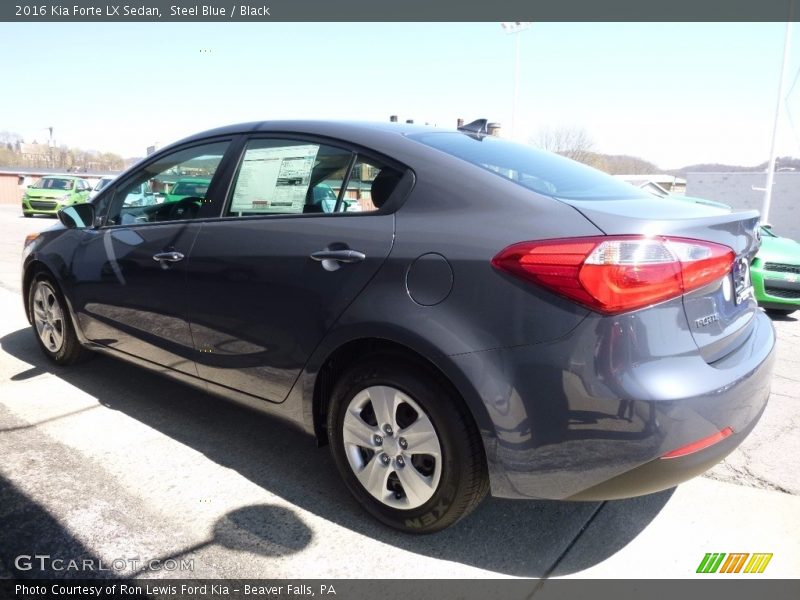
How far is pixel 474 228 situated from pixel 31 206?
2570 cm

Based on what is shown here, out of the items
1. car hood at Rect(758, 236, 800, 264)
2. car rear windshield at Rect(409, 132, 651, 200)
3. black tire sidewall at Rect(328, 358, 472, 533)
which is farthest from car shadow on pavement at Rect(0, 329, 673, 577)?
car hood at Rect(758, 236, 800, 264)

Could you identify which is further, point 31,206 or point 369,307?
point 31,206

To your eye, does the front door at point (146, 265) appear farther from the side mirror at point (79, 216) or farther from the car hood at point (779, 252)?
the car hood at point (779, 252)

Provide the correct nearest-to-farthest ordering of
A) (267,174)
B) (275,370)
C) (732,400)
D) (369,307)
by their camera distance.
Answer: (732,400) < (369,307) < (275,370) < (267,174)

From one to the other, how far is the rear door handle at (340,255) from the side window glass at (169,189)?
940mm

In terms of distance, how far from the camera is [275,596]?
204cm

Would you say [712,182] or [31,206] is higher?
[712,182]

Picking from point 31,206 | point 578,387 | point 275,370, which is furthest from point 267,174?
point 31,206

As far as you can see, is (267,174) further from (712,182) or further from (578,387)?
(712,182)

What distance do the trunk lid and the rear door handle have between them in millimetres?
819

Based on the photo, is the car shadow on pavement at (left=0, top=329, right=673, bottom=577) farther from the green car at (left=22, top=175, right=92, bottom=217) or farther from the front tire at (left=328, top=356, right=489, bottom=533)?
the green car at (left=22, top=175, right=92, bottom=217)

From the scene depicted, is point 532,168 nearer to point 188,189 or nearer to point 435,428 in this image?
point 435,428

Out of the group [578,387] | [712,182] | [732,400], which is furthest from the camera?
[712,182]

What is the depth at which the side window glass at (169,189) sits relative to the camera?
10.3ft
